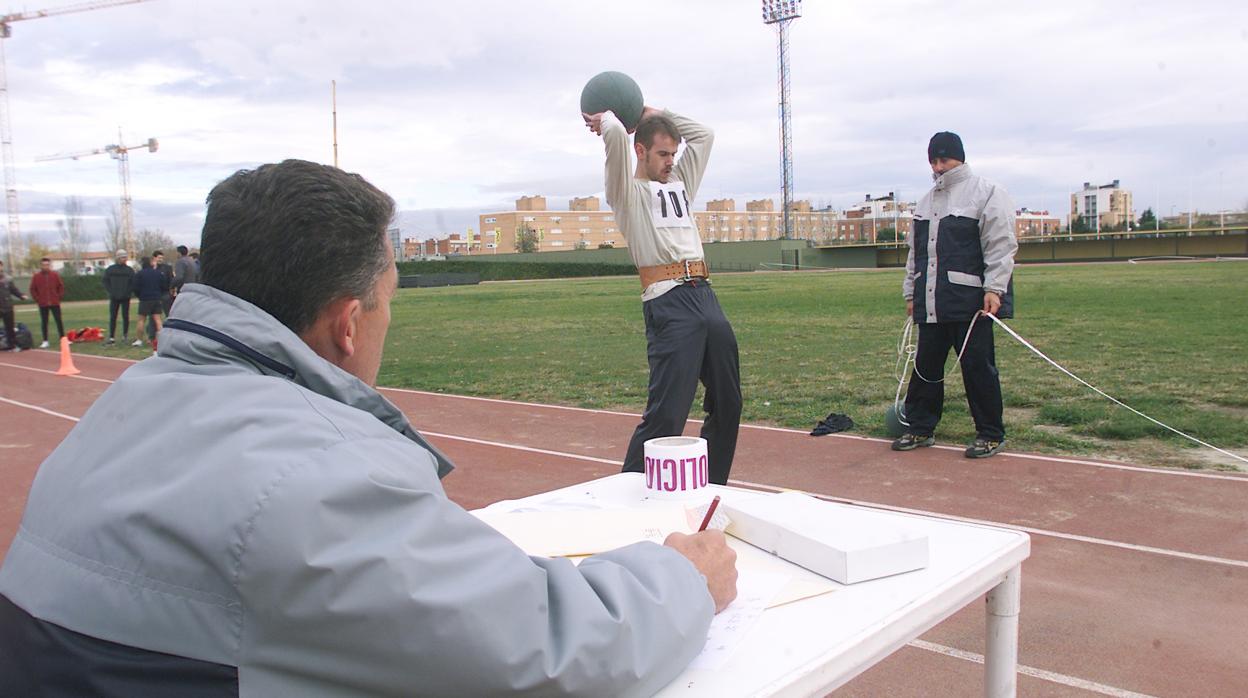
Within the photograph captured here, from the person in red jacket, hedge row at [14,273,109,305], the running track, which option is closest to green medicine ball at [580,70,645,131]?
the running track

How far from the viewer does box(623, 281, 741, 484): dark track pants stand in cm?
457

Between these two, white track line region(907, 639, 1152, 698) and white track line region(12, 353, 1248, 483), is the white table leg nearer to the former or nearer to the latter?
white track line region(907, 639, 1152, 698)

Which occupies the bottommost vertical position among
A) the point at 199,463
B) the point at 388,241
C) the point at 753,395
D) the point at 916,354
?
the point at 753,395

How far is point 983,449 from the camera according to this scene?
255 inches

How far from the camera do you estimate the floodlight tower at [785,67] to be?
5906 centimetres

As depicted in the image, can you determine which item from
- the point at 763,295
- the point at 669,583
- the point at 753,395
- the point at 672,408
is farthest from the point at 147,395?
the point at 763,295

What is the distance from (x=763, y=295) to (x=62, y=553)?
28559 mm

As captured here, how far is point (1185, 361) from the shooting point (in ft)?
34.1

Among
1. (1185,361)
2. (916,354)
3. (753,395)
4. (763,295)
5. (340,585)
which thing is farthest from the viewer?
(763,295)

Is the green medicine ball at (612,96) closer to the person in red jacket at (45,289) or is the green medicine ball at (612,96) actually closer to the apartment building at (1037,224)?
the person in red jacket at (45,289)

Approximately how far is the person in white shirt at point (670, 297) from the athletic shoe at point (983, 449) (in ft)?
7.95

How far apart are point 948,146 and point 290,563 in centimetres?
633

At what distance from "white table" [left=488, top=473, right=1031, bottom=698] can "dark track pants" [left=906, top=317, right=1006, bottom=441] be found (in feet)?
15.4

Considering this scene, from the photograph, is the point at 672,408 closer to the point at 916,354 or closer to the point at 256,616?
the point at 916,354
